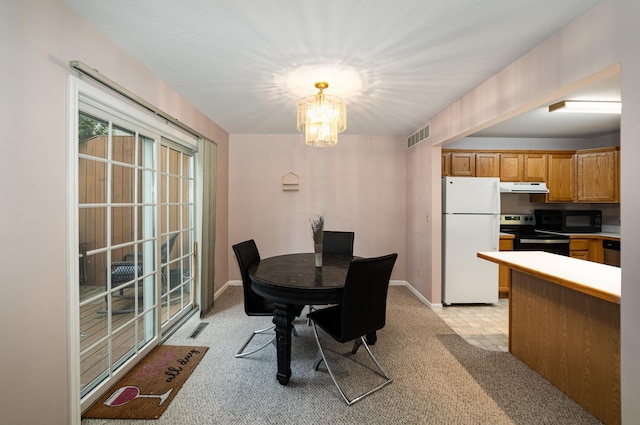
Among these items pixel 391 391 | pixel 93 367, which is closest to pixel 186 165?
pixel 93 367

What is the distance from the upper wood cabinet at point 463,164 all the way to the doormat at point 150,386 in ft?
13.0

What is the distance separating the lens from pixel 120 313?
85.3 inches

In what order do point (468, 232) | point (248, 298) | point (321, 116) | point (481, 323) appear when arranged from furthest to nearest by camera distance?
1. point (468, 232)
2. point (481, 323)
3. point (248, 298)
4. point (321, 116)

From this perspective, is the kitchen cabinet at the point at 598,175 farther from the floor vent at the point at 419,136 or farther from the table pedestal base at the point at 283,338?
the table pedestal base at the point at 283,338

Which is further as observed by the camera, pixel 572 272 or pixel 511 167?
pixel 511 167

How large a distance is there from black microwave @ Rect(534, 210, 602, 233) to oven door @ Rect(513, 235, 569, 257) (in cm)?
57

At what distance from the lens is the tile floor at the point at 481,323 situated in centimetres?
268

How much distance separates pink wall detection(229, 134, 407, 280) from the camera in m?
4.31

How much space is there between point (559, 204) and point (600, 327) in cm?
358

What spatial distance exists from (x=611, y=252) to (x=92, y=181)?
19.0 feet

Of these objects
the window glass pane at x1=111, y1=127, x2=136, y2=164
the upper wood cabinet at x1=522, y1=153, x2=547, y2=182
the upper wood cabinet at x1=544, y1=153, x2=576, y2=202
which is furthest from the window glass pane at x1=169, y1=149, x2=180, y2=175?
the upper wood cabinet at x1=544, y1=153, x2=576, y2=202

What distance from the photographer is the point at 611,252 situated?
3658mm

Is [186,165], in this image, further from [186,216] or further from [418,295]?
[418,295]

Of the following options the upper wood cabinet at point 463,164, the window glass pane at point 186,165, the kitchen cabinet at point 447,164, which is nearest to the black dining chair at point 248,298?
the window glass pane at point 186,165
